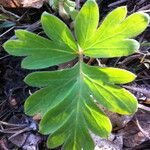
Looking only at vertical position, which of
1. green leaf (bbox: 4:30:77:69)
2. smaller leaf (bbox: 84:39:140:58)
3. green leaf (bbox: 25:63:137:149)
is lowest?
green leaf (bbox: 25:63:137:149)

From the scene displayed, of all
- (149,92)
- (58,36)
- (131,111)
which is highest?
(58,36)

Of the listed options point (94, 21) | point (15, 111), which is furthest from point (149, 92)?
point (15, 111)

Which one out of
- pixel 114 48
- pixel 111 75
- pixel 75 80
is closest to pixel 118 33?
pixel 114 48

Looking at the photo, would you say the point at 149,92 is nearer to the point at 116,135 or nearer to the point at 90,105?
the point at 116,135

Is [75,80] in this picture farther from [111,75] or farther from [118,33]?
[118,33]

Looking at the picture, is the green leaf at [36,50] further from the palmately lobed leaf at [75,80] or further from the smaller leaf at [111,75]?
the smaller leaf at [111,75]

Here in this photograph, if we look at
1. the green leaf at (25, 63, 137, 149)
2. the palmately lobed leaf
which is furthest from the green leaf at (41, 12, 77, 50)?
the green leaf at (25, 63, 137, 149)

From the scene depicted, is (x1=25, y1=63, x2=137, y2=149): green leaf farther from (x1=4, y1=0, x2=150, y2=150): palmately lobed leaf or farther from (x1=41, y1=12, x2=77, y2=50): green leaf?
(x1=41, y1=12, x2=77, y2=50): green leaf
